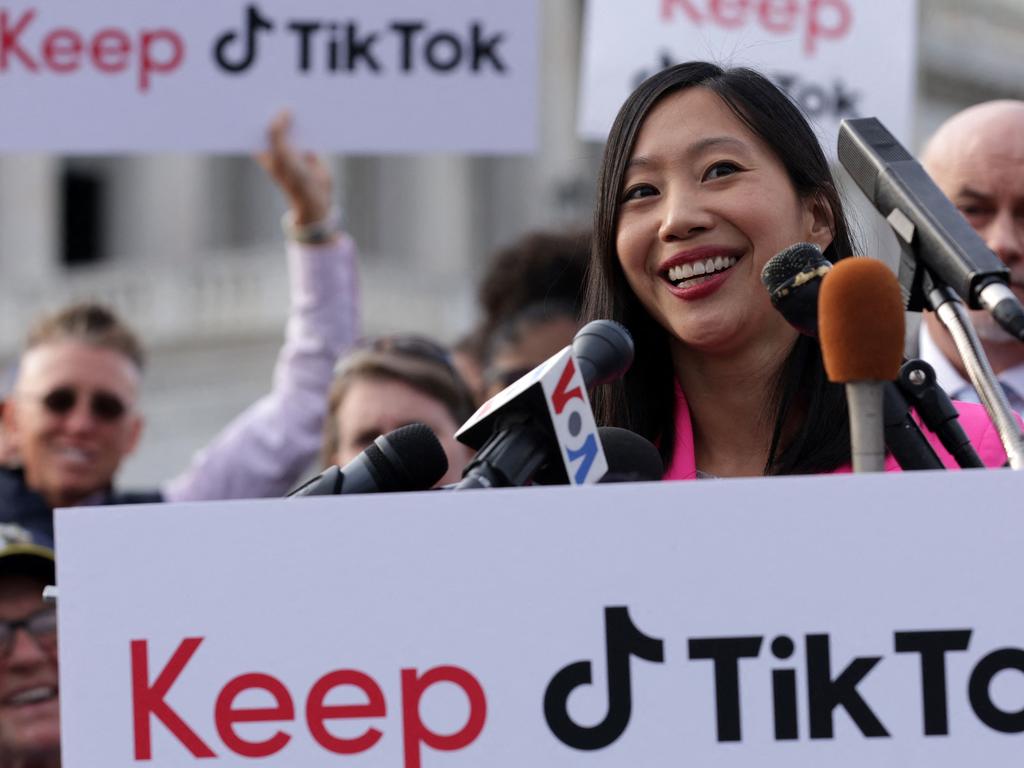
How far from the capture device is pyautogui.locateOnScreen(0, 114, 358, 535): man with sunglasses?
547 centimetres

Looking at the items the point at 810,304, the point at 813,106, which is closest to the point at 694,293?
the point at 810,304

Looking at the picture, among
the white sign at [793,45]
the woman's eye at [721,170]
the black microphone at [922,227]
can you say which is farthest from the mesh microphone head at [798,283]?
the white sign at [793,45]

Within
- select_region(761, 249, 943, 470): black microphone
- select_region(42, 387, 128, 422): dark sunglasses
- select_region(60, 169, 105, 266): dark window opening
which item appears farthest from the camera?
select_region(60, 169, 105, 266): dark window opening

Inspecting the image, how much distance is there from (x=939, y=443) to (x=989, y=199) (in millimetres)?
1816

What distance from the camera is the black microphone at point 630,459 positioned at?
2.61 meters

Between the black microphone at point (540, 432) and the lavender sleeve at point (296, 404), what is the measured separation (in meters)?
3.48

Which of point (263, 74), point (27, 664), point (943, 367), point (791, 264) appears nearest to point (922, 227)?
point (791, 264)

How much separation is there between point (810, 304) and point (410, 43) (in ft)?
10.3

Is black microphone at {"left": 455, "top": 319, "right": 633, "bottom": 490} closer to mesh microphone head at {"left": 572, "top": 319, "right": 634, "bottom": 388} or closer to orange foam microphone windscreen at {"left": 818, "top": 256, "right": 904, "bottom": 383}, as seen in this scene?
mesh microphone head at {"left": 572, "top": 319, "right": 634, "bottom": 388}

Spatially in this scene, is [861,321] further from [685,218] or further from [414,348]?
[414,348]

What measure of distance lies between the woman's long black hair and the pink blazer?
0.7 inches

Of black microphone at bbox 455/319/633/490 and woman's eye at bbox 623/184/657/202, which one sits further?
woman's eye at bbox 623/184/657/202

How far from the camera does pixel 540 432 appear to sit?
2.35m

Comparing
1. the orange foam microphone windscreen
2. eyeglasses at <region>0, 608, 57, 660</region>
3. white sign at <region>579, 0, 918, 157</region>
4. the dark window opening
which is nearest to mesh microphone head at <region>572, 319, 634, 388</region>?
the orange foam microphone windscreen
